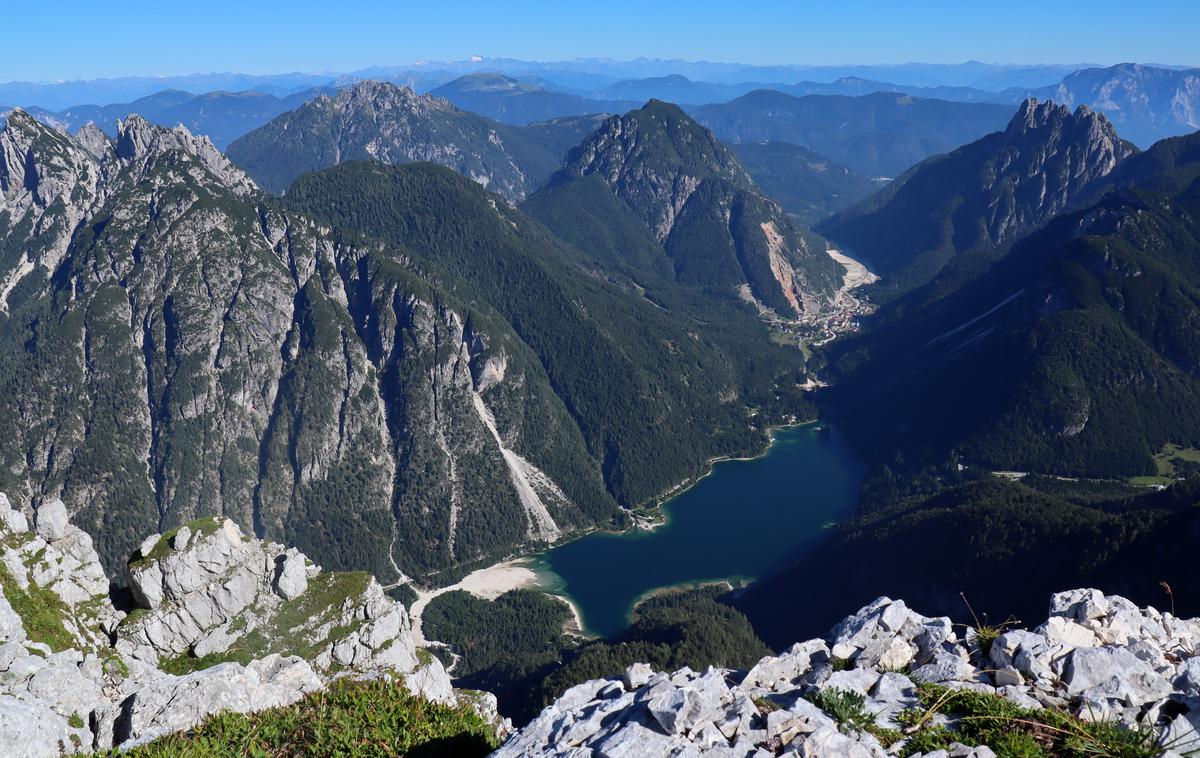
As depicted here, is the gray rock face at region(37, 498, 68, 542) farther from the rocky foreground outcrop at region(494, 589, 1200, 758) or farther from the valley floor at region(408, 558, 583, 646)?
the valley floor at region(408, 558, 583, 646)

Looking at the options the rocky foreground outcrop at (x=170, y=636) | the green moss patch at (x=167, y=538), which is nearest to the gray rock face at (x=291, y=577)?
the rocky foreground outcrop at (x=170, y=636)

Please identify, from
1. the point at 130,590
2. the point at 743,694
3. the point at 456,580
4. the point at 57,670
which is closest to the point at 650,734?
the point at 743,694

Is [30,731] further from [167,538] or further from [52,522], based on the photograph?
[167,538]

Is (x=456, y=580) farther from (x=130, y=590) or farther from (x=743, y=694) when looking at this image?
(x=743, y=694)

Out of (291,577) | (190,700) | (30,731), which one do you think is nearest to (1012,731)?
(190,700)

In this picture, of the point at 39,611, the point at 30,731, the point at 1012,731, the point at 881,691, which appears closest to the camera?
the point at 1012,731
